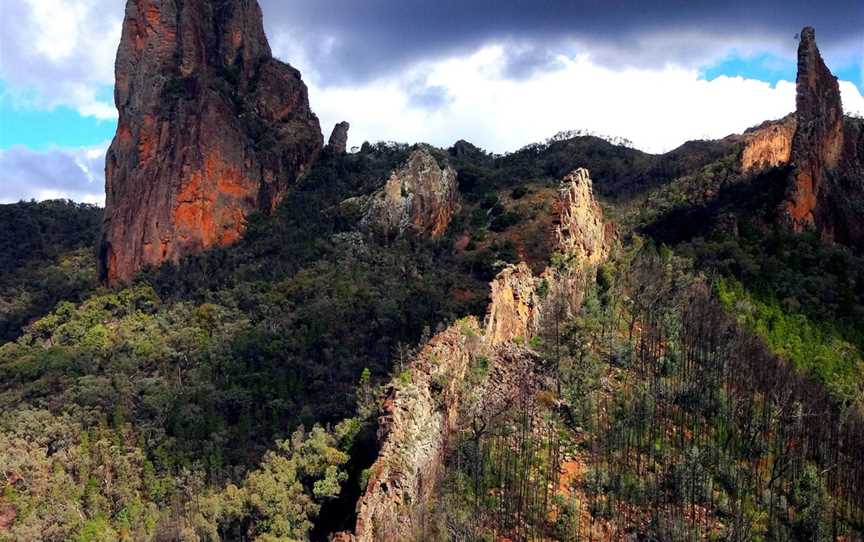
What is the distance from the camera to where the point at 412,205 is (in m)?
83.2

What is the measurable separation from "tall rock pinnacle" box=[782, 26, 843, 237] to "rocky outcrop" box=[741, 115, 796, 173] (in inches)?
166

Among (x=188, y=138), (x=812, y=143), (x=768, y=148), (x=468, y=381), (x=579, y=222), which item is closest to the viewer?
(x=468, y=381)

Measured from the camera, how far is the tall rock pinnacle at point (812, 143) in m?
60.1

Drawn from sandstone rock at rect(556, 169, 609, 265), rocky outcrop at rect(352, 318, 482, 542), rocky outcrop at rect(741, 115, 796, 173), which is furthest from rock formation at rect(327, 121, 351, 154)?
rocky outcrop at rect(352, 318, 482, 542)

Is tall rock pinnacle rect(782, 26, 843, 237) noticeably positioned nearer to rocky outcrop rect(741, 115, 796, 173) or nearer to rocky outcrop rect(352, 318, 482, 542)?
rocky outcrop rect(741, 115, 796, 173)

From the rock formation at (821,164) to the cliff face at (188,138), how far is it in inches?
1983

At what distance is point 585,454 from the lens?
34.6 meters

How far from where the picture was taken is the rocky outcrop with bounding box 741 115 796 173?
6800cm

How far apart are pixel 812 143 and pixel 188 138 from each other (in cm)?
5335

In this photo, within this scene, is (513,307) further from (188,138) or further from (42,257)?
(42,257)

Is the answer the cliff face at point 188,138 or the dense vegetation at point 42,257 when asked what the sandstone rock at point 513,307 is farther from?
the dense vegetation at point 42,257

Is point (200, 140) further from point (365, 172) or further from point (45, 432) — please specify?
point (45, 432)

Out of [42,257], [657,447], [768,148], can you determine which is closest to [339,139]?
[42,257]

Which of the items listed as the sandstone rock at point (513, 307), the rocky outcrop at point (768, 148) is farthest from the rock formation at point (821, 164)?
the sandstone rock at point (513, 307)
